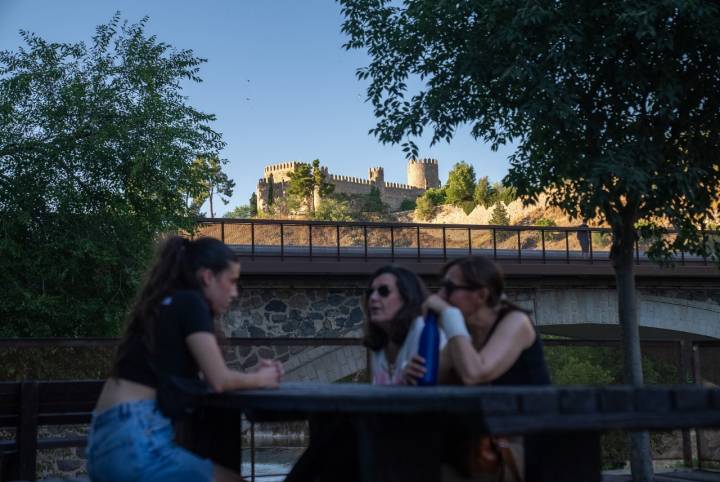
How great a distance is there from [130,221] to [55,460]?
3.41 meters

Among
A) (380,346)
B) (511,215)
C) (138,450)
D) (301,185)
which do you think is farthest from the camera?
(301,185)

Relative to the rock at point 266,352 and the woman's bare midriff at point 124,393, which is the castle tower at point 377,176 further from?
the woman's bare midriff at point 124,393

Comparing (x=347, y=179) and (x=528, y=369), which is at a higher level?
(x=347, y=179)

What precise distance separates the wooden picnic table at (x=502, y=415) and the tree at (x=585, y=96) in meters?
5.67

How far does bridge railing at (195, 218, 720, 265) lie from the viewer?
1549 centimetres

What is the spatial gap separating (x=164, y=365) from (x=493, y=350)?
3.71 feet

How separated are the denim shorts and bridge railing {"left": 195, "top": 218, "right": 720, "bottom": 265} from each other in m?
11.4

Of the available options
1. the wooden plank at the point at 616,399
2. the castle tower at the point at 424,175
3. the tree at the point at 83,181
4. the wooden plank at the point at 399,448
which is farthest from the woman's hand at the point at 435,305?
the castle tower at the point at 424,175

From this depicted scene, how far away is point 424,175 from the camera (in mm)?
107938

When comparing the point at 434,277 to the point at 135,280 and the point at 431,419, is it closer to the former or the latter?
the point at 135,280

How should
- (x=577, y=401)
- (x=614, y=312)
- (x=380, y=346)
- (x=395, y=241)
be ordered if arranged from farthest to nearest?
(x=614, y=312) → (x=395, y=241) → (x=380, y=346) → (x=577, y=401)

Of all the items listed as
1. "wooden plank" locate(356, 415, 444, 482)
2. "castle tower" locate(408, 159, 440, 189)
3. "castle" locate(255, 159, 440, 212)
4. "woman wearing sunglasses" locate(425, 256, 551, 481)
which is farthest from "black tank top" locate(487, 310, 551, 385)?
"castle tower" locate(408, 159, 440, 189)

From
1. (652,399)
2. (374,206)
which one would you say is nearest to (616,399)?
(652,399)

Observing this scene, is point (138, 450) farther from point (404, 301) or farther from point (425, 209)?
point (425, 209)
